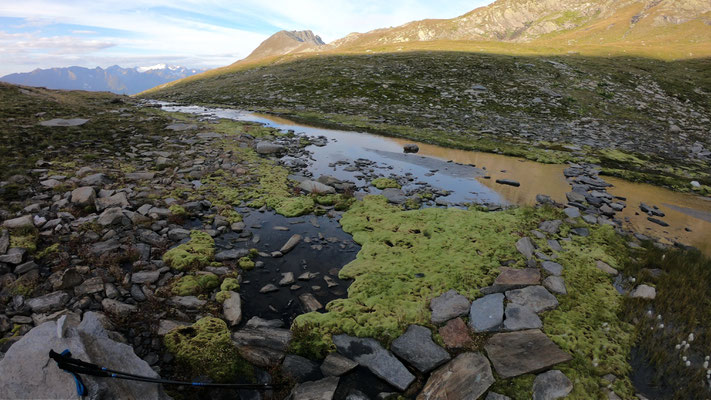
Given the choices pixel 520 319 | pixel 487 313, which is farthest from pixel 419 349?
pixel 520 319

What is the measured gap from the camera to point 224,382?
16.8 ft

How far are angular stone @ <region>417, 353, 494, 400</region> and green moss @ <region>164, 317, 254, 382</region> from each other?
3.02 meters

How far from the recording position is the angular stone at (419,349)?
18.0 feet

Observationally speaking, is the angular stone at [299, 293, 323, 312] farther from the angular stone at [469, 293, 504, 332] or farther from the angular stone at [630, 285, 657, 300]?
the angular stone at [630, 285, 657, 300]

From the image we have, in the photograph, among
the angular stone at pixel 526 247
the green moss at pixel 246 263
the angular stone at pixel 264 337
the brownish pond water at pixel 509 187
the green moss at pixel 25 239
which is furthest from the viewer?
the brownish pond water at pixel 509 187

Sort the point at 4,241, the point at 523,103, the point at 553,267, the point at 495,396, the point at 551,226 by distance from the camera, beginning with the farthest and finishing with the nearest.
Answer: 1. the point at 523,103
2. the point at 551,226
3. the point at 553,267
4. the point at 4,241
5. the point at 495,396

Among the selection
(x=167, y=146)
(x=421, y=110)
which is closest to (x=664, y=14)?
(x=421, y=110)

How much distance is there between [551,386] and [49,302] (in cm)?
910

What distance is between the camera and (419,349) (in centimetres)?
581

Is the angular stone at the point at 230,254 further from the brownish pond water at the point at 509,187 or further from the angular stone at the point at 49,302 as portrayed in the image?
the brownish pond water at the point at 509,187

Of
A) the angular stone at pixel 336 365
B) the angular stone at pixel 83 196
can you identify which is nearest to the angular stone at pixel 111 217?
the angular stone at pixel 83 196

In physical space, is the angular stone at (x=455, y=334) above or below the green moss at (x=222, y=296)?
below

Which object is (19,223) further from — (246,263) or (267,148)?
(267,148)

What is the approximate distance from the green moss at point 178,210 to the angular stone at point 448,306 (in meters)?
8.03
